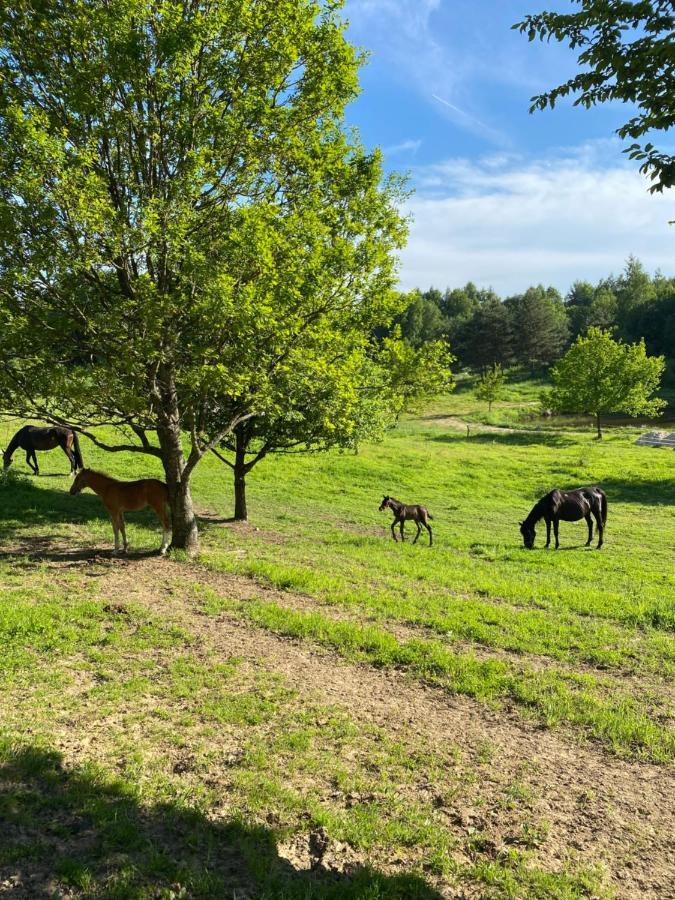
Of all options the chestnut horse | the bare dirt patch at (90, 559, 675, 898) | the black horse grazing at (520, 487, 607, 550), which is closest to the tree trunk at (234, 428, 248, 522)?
the chestnut horse

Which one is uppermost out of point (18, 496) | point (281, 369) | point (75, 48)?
point (75, 48)

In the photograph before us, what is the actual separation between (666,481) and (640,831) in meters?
34.4

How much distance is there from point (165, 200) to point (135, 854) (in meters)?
10.7

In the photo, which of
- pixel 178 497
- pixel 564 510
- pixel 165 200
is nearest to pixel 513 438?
pixel 564 510

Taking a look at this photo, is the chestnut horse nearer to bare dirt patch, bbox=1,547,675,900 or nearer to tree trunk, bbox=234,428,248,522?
bare dirt patch, bbox=1,547,675,900

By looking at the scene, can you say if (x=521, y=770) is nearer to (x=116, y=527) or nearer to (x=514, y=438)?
(x=116, y=527)

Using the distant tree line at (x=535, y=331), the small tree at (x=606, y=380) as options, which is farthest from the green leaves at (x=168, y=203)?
the distant tree line at (x=535, y=331)

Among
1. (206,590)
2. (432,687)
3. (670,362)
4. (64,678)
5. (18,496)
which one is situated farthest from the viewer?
(670,362)

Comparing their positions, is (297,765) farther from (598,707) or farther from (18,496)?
(18,496)

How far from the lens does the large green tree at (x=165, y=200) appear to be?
9.89 metres

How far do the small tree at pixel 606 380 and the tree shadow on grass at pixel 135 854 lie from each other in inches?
2281

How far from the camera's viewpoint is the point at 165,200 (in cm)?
1062

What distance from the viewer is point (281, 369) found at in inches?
504

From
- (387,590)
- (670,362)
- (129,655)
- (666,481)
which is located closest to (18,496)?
(129,655)
